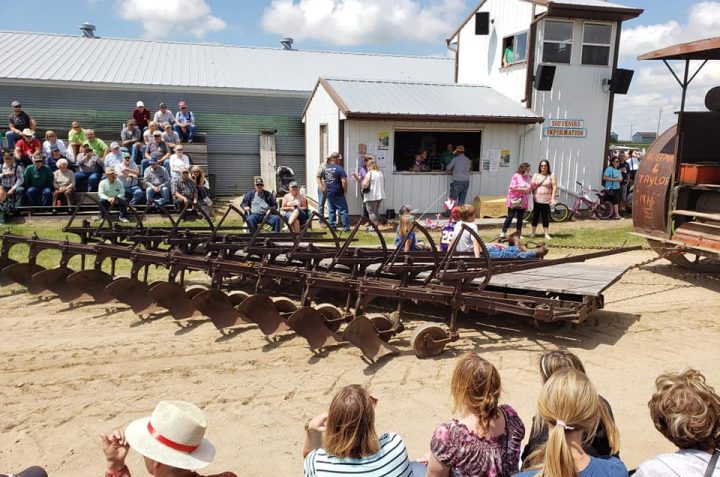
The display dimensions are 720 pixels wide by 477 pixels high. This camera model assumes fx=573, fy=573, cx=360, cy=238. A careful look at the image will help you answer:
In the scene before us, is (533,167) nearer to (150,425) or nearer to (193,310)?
(193,310)

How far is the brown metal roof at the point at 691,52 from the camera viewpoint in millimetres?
Answer: 7316

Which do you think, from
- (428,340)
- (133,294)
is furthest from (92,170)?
(428,340)

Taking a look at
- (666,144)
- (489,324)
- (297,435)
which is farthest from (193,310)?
(666,144)

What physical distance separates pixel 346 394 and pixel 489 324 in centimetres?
437

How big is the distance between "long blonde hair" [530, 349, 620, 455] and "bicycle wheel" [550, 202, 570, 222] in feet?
39.9

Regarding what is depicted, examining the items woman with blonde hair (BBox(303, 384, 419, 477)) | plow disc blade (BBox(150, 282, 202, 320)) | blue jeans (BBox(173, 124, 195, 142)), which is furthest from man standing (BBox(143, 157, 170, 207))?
woman with blonde hair (BBox(303, 384, 419, 477))

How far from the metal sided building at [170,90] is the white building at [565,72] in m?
6.60

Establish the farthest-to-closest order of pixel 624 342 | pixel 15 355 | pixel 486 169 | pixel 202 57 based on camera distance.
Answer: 1. pixel 202 57
2. pixel 486 169
3. pixel 624 342
4. pixel 15 355

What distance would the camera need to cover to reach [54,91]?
16.2m

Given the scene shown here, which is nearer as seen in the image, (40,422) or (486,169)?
(40,422)

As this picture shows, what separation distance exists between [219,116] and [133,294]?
1181 centimetres

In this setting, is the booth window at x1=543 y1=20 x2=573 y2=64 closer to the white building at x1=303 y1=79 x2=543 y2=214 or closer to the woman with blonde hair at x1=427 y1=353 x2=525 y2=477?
the white building at x1=303 y1=79 x2=543 y2=214

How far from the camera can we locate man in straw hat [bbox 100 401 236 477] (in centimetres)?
217

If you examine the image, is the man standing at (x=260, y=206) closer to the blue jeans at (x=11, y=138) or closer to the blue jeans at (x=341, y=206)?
the blue jeans at (x=341, y=206)
